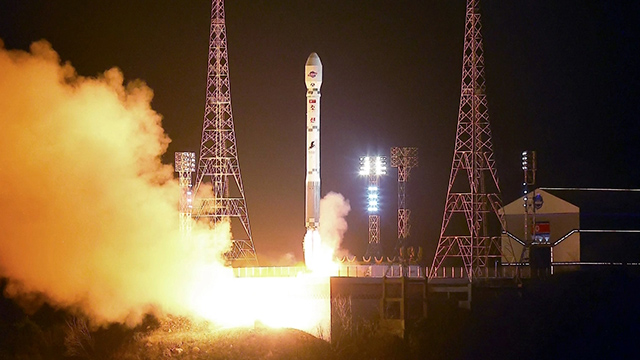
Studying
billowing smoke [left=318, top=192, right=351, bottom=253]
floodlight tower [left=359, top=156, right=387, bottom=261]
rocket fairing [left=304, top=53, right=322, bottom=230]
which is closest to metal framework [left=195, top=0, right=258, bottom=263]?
rocket fairing [left=304, top=53, right=322, bottom=230]

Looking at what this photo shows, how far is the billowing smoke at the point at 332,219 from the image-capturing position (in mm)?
73000

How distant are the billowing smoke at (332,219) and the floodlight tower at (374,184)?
2261 millimetres

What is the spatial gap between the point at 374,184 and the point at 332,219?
4.92 m

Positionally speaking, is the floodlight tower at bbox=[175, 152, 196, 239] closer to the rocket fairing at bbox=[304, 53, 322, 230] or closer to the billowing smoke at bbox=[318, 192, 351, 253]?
the rocket fairing at bbox=[304, 53, 322, 230]

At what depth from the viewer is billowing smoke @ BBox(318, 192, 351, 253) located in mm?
73000

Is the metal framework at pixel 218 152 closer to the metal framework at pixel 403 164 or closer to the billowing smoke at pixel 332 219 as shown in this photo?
the billowing smoke at pixel 332 219

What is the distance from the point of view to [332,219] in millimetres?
75312

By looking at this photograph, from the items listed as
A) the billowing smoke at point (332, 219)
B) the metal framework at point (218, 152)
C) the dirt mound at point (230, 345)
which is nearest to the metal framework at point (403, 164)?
the billowing smoke at point (332, 219)

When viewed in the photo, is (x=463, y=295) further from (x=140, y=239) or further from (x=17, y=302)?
(x=17, y=302)

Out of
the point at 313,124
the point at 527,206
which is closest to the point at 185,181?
the point at 313,124

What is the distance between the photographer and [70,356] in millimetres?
52125

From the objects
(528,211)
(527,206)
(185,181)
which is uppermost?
(185,181)

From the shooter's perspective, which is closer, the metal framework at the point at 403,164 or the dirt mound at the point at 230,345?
the dirt mound at the point at 230,345

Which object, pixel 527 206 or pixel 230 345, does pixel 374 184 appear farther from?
pixel 230 345
